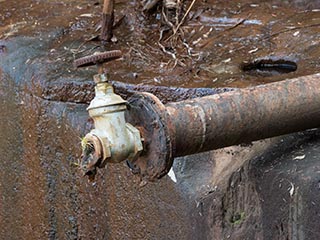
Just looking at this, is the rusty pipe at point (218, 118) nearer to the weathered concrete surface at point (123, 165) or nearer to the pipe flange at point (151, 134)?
the pipe flange at point (151, 134)

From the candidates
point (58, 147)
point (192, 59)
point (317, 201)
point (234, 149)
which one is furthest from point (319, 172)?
point (58, 147)

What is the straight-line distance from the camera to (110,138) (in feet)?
5.17

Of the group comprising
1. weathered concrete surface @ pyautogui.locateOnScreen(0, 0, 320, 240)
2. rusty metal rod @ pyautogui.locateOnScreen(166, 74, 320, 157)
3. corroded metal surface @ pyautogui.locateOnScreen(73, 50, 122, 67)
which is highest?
corroded metal surface @ pyautogui.locateOnScreen(73, 50, 122, 67)

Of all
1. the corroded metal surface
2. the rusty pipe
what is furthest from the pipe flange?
the corroded metal surface

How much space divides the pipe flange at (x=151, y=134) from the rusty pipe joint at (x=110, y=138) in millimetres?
19

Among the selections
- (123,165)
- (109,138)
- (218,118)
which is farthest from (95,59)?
(123,165)

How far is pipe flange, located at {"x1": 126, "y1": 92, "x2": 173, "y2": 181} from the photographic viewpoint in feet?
5.11

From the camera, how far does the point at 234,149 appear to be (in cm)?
205

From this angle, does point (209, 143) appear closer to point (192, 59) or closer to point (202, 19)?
point (192, 59)

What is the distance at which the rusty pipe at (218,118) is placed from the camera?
1.57m

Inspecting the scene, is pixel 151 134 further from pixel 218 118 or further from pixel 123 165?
pixel 123 165

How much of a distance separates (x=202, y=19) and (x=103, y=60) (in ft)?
4.58

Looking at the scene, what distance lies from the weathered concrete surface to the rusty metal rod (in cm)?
12

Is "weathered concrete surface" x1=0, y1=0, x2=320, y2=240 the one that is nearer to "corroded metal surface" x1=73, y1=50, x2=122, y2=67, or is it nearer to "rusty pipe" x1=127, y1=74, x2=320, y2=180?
"rusty pipe" x1=127, y1=74, x2=320, y2=180
